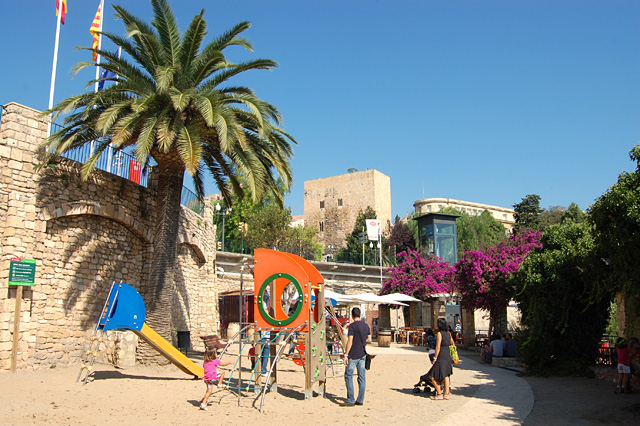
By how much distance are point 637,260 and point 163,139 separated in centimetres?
949

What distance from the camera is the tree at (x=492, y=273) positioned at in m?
16.8

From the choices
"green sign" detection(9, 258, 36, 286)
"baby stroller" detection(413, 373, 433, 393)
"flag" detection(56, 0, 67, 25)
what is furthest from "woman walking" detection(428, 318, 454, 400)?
"flag" detection(56, 0, 67, 25)

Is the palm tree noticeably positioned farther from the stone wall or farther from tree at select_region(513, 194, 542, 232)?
tree at select_region(513, 194, 542, 232)

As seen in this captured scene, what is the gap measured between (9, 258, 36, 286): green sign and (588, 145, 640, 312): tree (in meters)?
11.2

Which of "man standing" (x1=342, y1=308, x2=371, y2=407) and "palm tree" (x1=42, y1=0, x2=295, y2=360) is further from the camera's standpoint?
"palm tree" (x1=42, y1=0, x2=295, y2=360)

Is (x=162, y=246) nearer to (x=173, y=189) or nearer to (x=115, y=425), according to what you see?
(x=173, y=189)

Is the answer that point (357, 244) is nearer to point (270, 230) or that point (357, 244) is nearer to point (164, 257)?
point (270, 230)

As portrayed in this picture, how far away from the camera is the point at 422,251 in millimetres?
28312

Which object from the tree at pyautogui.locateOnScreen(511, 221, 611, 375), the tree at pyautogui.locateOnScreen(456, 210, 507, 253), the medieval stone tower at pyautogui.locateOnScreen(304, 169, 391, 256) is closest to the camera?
the tree at pyautogui.locateOnScreen(511, 221, 611, 375)

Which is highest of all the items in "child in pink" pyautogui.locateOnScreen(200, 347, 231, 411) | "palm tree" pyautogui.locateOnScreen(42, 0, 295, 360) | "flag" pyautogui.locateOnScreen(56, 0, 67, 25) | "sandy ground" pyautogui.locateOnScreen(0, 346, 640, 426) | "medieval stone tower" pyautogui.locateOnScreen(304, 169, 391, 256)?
"medieval stone tower" pyautogui.locateOnScreen(304, 169, 391, 256)

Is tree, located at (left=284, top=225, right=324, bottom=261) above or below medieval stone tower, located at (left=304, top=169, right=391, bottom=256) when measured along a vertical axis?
below

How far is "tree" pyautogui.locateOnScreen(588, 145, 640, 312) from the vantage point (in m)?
6.89

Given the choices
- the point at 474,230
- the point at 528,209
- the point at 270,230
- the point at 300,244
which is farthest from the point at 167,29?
the point at 528,209

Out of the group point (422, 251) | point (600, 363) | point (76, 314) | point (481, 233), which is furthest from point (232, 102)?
point (481, 233)
